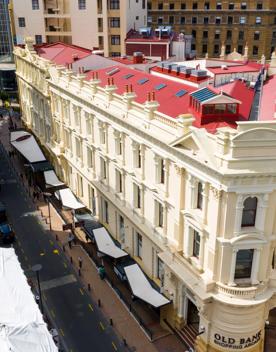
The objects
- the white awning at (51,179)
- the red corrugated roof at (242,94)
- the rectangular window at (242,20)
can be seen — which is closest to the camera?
the red corrugated roof at (242,94)

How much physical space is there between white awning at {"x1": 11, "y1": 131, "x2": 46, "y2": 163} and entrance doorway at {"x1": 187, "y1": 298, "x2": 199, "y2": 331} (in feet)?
123

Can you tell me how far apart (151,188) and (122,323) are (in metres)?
12.2

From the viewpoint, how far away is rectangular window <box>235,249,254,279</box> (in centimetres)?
2948

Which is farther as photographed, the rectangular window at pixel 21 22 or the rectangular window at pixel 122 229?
the rectangular window at pixel 21 22

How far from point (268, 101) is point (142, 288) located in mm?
21774

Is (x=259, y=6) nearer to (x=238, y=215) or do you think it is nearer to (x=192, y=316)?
(x=192, y=316)

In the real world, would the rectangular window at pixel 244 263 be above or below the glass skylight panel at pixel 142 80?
below

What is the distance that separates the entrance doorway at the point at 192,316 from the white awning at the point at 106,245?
935 cm

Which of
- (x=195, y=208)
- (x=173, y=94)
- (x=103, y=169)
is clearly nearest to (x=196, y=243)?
(x=195, y=208)

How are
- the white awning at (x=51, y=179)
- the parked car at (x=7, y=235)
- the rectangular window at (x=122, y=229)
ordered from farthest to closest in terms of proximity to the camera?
1. the white awning at (x=51, y=179)
2. the parked car at (x=7, y=235)
3. the rectangular window at (x=122, y=229)

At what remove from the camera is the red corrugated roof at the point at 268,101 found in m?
36.5

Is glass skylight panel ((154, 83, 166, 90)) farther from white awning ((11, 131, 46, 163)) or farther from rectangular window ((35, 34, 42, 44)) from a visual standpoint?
rectangular window ((35, 34, 42, 44))

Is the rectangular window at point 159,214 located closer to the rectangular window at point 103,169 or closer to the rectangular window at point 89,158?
the rectangular window at point 103,169

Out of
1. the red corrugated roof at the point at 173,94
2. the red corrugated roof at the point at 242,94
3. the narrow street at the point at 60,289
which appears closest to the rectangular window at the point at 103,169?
the red corrugated roof at the point at 173,94
